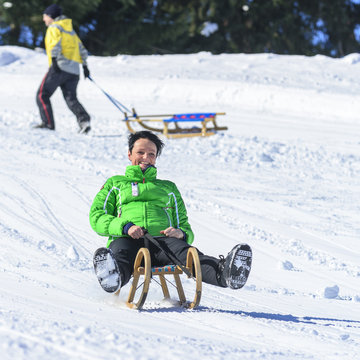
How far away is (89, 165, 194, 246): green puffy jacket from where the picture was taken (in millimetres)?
3959

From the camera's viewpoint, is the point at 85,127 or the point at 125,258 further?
the point at 85,127

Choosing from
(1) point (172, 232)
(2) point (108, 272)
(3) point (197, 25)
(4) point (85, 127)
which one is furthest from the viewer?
(3) point (197, 25)

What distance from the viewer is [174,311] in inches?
148

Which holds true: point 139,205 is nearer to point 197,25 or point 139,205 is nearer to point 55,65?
point 55,65

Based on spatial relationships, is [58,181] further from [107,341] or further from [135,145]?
[107,341]

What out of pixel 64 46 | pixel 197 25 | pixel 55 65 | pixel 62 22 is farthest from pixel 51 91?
pixel 197 25

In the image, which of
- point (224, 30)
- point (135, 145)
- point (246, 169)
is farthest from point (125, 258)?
point (224, 30)

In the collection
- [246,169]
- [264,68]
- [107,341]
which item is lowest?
[107,341]

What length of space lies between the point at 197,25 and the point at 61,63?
45.2ft

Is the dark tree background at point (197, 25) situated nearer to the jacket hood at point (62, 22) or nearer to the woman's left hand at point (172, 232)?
the jacket hood at point (62, 22)

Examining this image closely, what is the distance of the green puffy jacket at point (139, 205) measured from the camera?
396 cm

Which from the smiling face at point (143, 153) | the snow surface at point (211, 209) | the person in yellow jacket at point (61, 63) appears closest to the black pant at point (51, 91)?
the person in yellow jacket at point (61, 63)

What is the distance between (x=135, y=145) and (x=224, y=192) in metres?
3.00

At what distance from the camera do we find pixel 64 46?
9.40 m
